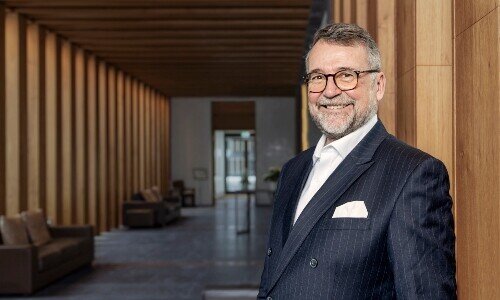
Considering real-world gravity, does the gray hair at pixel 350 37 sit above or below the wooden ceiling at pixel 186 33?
below

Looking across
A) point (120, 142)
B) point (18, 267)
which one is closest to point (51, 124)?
point (18, 267)

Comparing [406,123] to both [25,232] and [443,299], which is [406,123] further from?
[25,232]

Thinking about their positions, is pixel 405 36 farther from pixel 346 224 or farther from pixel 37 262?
pixel 37 262

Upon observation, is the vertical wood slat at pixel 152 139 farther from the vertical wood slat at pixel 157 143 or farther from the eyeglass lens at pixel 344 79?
the eyeglass lens at pixel 344 79

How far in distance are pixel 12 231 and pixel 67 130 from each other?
3591mm

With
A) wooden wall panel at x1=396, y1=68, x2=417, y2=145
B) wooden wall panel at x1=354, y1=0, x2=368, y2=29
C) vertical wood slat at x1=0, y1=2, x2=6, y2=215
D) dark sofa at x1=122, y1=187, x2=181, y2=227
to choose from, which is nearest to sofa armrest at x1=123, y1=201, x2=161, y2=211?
dark sofa at x1=122, y1=187, x2=181, y2=227

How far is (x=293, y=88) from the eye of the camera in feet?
58.9

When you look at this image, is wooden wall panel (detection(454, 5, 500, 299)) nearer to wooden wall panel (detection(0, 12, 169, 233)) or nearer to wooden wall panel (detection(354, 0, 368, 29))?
wooden wall panel (detection(354, 0, 368, 29))

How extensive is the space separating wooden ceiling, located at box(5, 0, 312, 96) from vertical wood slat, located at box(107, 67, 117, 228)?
1.45 feet

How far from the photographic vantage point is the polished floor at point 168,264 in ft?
22.2

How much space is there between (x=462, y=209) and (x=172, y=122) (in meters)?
19.5

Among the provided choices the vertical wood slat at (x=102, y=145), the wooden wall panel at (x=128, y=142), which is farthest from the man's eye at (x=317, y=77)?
the wooden wall panel at (x=128, y=142)

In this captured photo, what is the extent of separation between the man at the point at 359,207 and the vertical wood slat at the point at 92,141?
1039 cm

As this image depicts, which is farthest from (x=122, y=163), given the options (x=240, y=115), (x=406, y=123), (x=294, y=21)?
(x=406, y=123)
